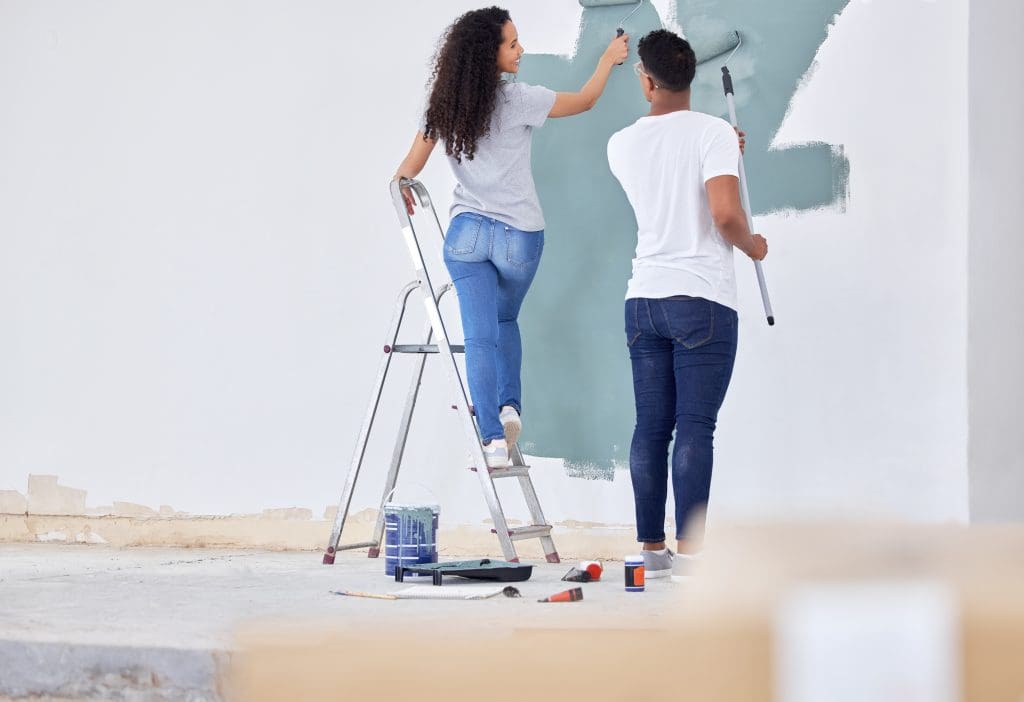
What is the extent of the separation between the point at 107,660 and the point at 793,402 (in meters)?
2.07

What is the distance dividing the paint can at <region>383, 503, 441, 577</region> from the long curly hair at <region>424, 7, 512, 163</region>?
37.8 inches

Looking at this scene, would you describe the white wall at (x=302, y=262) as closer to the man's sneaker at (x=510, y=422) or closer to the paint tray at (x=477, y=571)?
the man's sneaker at (x=510, y=422)

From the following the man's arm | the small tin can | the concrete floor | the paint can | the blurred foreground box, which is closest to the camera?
the blurred foreground box

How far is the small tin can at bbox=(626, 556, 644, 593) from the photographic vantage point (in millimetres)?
2389

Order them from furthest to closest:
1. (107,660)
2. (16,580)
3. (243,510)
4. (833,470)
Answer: (243,510)
(833,470)
(16,580)
(107,660)

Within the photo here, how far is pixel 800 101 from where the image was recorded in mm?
3176

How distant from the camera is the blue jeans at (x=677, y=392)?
8.24 feet

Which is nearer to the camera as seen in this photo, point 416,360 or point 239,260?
point 416,360

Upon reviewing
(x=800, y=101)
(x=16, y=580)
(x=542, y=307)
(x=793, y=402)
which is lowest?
(x=16, y=580)

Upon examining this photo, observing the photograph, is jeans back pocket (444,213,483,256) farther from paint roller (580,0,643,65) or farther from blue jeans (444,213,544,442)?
paint roller (580,0,643,65)

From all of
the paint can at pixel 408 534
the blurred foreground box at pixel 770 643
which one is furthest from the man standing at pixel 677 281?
the blurred foreground box at pixel 770 643

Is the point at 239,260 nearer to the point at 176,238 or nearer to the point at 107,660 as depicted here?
the point at 176,238

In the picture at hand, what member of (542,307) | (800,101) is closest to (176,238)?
(542,307)

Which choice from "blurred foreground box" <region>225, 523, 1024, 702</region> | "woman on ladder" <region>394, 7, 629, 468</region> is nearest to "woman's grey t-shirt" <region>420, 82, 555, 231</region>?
"woman on ladder" <region>394, 7, 629, 468</region>
